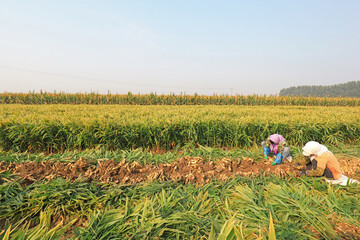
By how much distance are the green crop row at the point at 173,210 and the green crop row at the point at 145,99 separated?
63.5 feet

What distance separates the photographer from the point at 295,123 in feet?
16.0

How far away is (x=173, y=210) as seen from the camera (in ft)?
6.28

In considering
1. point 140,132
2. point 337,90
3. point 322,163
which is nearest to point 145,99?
point 140,132

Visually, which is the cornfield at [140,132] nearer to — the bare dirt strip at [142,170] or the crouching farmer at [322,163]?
the bare dirt strip at [142,170]

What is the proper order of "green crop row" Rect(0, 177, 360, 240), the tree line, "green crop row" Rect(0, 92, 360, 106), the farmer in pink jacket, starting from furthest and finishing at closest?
the tree line, "green crop row" Rect(0, 92, 360, 106), the farmer in pink jacket, "green crop row" Rect(0, 177, 360, 240)

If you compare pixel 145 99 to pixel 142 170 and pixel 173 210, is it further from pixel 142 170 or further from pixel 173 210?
pixel 173 210

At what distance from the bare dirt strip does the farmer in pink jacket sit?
0.82 feet

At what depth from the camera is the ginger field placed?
160 cm

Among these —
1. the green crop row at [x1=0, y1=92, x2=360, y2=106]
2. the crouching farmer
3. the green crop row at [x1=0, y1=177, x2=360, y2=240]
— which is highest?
the green crop row at [x1=0, y1=92, x2=360, y2=106]

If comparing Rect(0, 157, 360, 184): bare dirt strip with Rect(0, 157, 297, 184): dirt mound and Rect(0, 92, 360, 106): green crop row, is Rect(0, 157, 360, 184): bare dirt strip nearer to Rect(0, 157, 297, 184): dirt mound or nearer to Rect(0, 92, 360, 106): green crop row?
Rect(0, 157, 297, 184): dirt mound

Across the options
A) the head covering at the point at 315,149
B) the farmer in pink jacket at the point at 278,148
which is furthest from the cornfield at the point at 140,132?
the head covering at the point at 315,149

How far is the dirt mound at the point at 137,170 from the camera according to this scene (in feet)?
8.41

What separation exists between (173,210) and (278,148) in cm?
265

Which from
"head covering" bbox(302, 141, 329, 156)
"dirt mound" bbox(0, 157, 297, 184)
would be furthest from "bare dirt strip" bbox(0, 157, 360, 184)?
"head covering" bbox(302, 141, 329, 156)
